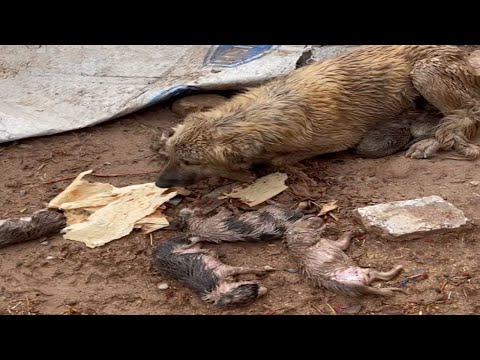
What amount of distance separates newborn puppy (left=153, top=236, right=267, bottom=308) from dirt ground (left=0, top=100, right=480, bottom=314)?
0.06m

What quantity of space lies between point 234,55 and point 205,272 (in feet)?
10.8

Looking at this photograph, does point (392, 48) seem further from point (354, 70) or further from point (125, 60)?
point (125, 60)

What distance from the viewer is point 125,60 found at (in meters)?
7.83

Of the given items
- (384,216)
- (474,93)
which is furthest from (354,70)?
(384,216)

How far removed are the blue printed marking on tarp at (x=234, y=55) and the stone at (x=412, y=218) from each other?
8.83 feet

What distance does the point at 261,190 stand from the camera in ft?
19.2

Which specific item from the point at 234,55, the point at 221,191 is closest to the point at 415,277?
the point at 221,191

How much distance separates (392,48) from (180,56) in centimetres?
234

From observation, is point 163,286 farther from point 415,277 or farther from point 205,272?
point 415,277

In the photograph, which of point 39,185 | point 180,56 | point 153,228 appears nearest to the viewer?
point 153,228

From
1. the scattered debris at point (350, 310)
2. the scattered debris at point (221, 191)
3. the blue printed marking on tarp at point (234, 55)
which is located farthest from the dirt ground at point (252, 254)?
the blue printed marking on tarp at point (234, 55)

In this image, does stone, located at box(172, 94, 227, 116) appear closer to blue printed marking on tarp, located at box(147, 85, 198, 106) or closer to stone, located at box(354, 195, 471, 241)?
blue printed marking on tarp, located at box(147, 85, 198, 106)

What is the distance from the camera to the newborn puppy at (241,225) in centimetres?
523

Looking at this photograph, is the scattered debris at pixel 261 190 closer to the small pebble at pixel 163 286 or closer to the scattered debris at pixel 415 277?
the small pebble at pixel 163 286
